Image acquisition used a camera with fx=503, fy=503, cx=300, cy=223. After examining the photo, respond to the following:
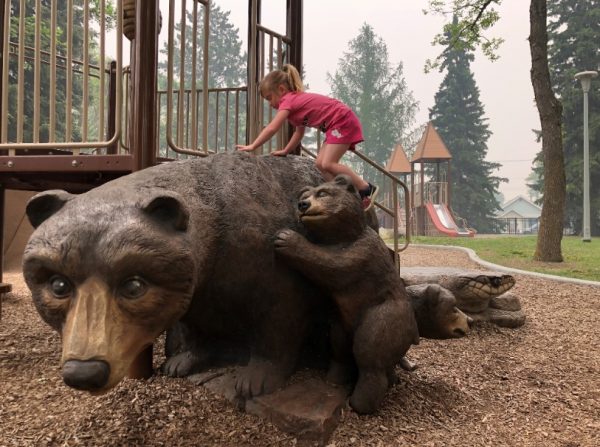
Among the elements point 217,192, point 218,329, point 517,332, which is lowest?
point 517,332

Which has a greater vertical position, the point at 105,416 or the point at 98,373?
the point at 98,373

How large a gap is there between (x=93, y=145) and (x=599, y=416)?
3135 mm

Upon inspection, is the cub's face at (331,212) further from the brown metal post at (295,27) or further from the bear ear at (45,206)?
the brown metal post at (295,27)

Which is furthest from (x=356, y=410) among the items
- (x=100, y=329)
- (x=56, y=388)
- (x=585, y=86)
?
(x=585, y=86)

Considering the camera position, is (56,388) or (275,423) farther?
(56,388)

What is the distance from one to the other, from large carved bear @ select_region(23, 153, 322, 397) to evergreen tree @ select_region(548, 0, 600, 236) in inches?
972

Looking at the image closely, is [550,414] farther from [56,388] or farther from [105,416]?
[56,388]

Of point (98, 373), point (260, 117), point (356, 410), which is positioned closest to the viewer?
point (98, 373)

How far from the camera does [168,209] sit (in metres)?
1.76

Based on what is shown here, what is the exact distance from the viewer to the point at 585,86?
1415 cm

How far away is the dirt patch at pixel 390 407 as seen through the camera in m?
2.13

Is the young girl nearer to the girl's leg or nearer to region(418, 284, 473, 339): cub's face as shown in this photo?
the girl's leg

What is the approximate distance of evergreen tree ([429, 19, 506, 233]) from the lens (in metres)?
31.9

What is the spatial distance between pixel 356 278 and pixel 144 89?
5.07 feet
